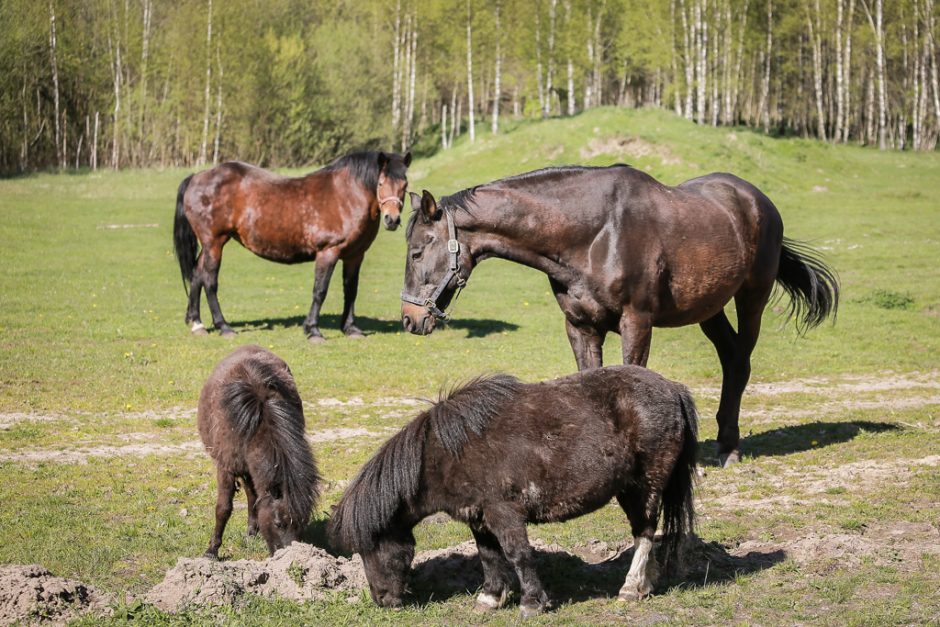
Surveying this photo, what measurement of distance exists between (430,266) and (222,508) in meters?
2.64

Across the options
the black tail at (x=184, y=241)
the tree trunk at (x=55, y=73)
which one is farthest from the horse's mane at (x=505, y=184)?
the tree trunk at (x=55, y=73)

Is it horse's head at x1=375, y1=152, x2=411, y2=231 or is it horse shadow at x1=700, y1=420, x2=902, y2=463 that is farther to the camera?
horse's head at x1=375, y1=152, x2=411, y2=231

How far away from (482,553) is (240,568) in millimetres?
1619

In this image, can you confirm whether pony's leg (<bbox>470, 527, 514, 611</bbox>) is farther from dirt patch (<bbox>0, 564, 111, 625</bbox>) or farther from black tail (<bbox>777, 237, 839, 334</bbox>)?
black tail (<bbox>777, 237, 839, 334</bbox>)

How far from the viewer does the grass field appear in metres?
6.47

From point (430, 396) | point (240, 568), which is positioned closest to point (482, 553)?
point (240, 568)

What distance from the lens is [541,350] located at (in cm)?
1716

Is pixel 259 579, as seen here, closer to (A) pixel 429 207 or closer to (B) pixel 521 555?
(B) pixel 521 555

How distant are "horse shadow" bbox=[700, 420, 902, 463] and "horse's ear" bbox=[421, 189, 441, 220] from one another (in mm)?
4140

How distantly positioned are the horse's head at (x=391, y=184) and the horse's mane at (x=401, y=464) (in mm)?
11043

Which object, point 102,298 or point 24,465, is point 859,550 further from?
point 102,298

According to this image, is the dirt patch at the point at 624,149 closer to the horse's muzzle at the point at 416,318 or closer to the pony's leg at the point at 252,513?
the horse's muzzle at the point at 416,318

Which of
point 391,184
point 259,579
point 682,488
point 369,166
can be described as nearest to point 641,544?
point 682,488

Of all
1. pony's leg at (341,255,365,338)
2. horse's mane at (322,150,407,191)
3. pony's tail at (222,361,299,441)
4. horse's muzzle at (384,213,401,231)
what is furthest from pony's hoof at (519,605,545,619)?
pony's leg at (341,255,365,338)
